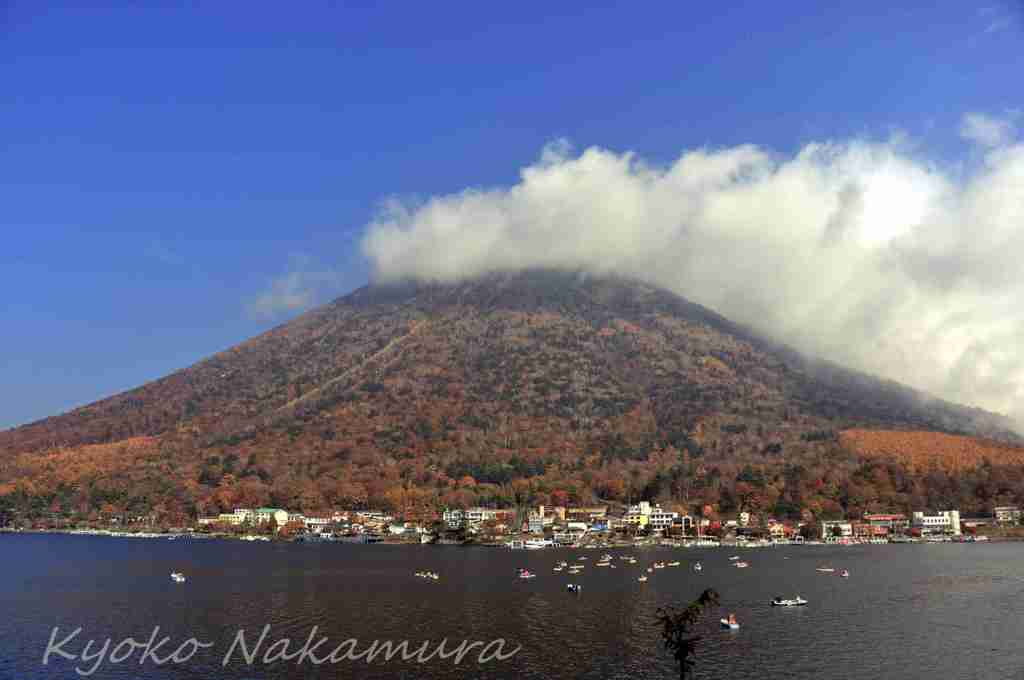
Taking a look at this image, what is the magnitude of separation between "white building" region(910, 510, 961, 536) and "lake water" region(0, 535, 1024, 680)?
52615 millimetres

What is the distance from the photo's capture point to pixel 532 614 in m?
59.3

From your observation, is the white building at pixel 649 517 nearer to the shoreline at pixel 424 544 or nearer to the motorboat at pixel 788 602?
the shoreline at pixel 424 544

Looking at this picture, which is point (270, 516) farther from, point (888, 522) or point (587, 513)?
point (888, 522)

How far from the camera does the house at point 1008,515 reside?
157125 mm

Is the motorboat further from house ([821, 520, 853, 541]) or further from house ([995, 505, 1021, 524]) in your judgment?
house ([995, 505, 1021, 524])

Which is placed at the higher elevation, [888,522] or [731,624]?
[888,522]

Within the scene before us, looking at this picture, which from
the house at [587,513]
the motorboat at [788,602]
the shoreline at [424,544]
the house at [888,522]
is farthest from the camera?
the house at [587,513]

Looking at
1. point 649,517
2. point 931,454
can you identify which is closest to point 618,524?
point 649,517

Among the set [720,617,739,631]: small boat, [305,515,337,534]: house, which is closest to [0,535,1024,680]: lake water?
[720,617,739,631]: small boat

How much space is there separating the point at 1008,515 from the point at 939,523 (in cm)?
1523

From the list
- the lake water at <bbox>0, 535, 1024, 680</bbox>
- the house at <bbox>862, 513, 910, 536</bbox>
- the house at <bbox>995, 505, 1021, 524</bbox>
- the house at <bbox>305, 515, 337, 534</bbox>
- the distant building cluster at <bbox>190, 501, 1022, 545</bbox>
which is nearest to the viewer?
the lake water at <bbox>0, 535, 1024, 680</bbox>

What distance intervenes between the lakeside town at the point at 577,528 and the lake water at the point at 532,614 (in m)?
37.3

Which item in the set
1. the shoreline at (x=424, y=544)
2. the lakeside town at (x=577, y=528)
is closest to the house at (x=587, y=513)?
the lakeside town at (x=577, y=528)

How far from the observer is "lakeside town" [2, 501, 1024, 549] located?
141375 millimetres
